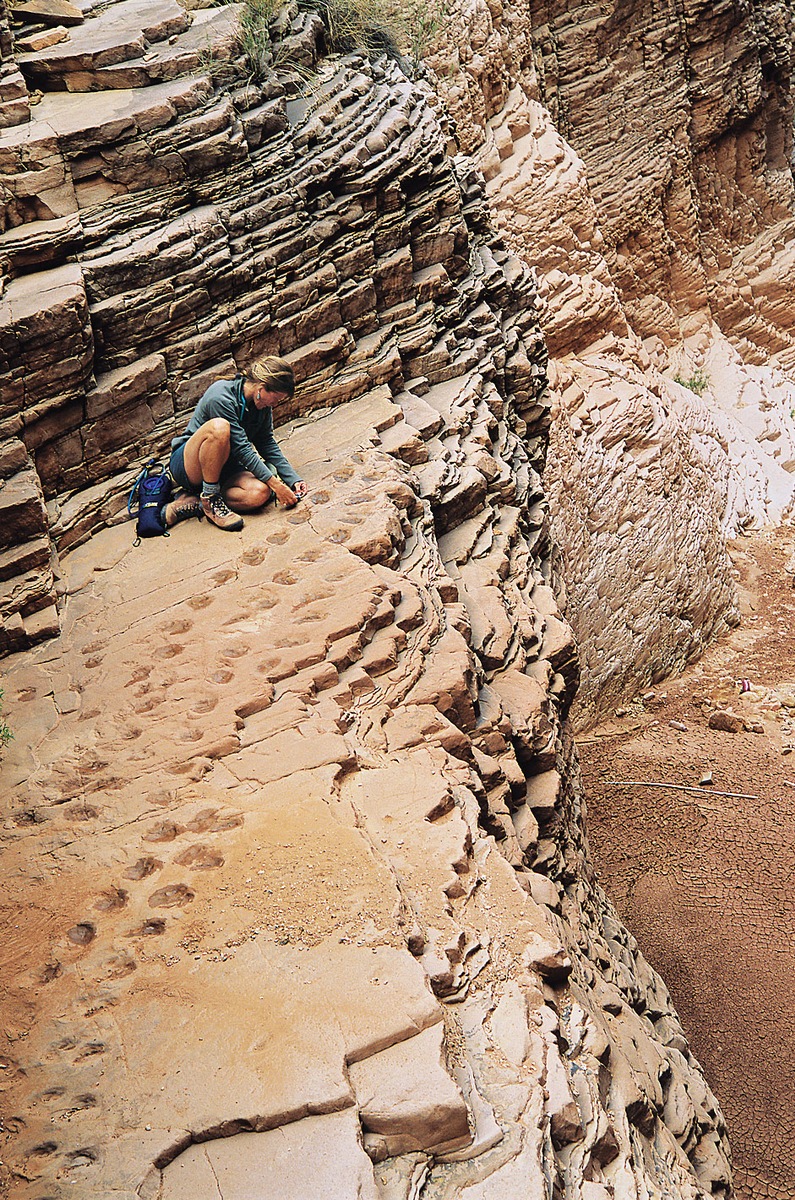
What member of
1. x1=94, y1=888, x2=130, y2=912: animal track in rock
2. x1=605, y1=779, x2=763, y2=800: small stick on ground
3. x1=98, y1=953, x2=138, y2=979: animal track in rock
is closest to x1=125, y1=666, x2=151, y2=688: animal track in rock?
x1=94, y1=888, x2=130, y2=912: animal track in rock

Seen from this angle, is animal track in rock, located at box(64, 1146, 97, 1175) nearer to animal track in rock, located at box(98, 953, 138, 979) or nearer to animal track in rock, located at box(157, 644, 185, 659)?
animal track in rock, located at box(98, 953, 138, 979)

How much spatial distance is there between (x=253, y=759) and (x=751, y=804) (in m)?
5.92

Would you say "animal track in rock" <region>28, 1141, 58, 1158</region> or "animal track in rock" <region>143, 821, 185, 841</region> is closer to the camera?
"animal track in rock" <region>28, 1141, 58, 1158</region>

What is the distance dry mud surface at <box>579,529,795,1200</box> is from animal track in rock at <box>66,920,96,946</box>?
4066mm

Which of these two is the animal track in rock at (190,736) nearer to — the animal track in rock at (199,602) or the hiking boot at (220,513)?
the animal track in rock at (199,602)

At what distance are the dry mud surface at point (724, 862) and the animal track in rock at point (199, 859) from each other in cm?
378

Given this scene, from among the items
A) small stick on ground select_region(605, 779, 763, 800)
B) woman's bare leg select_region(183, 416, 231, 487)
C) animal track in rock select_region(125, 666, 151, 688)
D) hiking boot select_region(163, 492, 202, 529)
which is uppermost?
woman's bare leg select_region(183, 416, 231, 487)

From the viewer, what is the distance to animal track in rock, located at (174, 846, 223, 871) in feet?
13.3

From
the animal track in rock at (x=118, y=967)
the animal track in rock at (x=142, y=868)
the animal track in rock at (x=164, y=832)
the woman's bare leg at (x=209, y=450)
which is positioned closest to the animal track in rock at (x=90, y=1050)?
the animal track in rock at (x=118, y=967)

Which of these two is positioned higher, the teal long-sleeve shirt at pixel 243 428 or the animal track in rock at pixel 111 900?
the teal long-sleeve shirt at pixel 243 428

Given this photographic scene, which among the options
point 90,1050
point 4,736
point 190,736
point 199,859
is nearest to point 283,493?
point 190,736

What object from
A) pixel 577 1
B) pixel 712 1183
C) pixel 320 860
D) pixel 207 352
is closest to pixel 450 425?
pixel 207 352

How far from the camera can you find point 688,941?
24.8 feet

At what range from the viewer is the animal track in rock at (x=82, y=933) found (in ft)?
12.5
